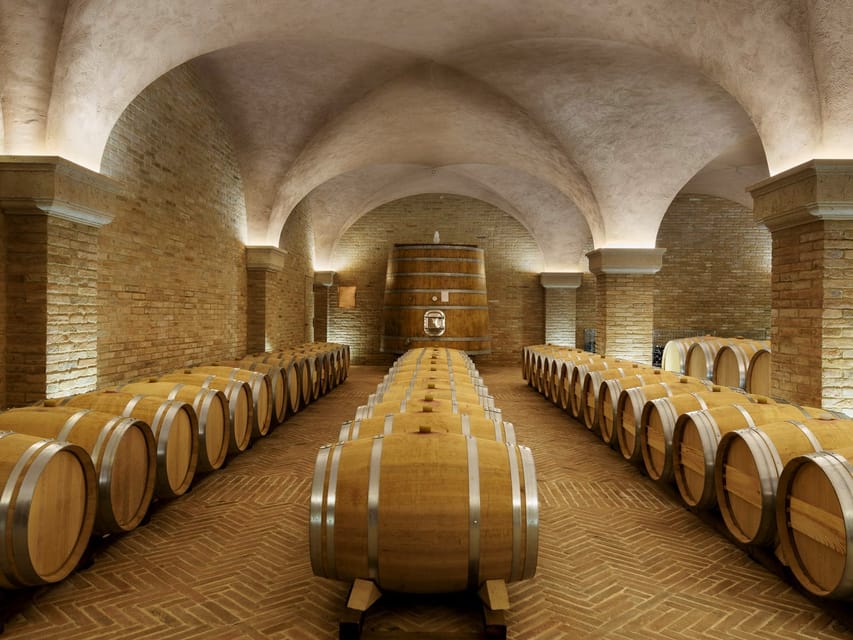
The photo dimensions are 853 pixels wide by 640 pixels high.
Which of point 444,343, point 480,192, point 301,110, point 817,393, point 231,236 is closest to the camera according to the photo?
point 817,393

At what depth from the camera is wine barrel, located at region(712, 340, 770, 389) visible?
7.26 meters

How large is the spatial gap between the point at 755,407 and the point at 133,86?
6.19 metres

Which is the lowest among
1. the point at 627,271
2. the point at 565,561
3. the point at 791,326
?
the point at 565,561

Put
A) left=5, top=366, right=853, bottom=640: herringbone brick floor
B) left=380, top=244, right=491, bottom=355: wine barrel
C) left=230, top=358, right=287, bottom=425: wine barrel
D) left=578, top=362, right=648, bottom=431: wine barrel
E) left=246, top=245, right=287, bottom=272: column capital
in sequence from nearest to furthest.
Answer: left=5, top=366, right=853, bottom=640: herringbone brick floor < left=578, top=362, right=648, bottom=431: wine barrel < left=230, top=358, right=287, bottom=425: wine barrel < left=246, top=245, right=287, bottom=272: column capital < left=380, top=244, right=491, bottom=355: wine barrel

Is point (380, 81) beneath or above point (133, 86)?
above

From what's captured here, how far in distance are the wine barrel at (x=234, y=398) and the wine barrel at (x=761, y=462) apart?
4.05 m

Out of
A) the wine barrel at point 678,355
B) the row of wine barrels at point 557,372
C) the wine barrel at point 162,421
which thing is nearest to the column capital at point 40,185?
the wine barrel at point 162,421

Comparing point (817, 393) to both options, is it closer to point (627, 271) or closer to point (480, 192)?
point (627, 271)

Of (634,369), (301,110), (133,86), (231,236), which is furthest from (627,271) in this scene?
(133,86)

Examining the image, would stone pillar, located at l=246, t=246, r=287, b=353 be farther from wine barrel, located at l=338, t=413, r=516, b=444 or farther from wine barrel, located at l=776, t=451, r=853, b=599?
wine barrel, located at l=776, t=451, r=853, b=599

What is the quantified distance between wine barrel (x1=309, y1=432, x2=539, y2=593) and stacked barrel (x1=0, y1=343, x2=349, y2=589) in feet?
4.33

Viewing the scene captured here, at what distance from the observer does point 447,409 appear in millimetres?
3496

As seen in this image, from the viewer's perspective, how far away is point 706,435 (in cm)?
351

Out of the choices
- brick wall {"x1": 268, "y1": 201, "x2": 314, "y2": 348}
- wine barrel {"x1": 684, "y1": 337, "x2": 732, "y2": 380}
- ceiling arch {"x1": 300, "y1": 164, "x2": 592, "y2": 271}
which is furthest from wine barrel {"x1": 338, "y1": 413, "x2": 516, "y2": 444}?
ceiling arch {"x1": 300, "y1": 164, "x2": 592, "y2": 271}
